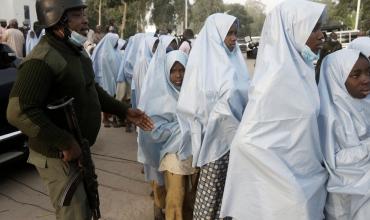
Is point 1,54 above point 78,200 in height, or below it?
above

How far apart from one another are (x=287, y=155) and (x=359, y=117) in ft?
1.57

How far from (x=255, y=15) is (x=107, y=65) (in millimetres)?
74862

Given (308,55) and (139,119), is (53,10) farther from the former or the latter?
(308,55)

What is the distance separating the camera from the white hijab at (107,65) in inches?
336

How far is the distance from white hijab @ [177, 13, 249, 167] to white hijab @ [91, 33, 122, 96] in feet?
16.5

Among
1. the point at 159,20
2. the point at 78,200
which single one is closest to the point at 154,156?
the point at 78,200

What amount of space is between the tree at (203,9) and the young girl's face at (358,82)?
5265 centimetres

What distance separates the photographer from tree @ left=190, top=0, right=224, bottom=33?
55.5 m

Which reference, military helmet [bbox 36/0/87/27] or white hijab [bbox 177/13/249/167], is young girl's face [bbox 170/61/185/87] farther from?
military helmet [bbox 36/0/87/27]

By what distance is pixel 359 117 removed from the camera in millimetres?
2523

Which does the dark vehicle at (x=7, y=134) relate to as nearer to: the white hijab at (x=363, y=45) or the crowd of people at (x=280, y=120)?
the crowd of people at (x=280, y=120)

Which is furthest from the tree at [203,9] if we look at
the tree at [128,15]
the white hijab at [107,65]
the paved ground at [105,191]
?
the paved ground at [105,191]

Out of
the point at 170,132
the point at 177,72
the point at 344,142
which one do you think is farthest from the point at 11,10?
the point at 344,142

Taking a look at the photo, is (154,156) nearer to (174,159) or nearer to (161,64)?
(174,159)
